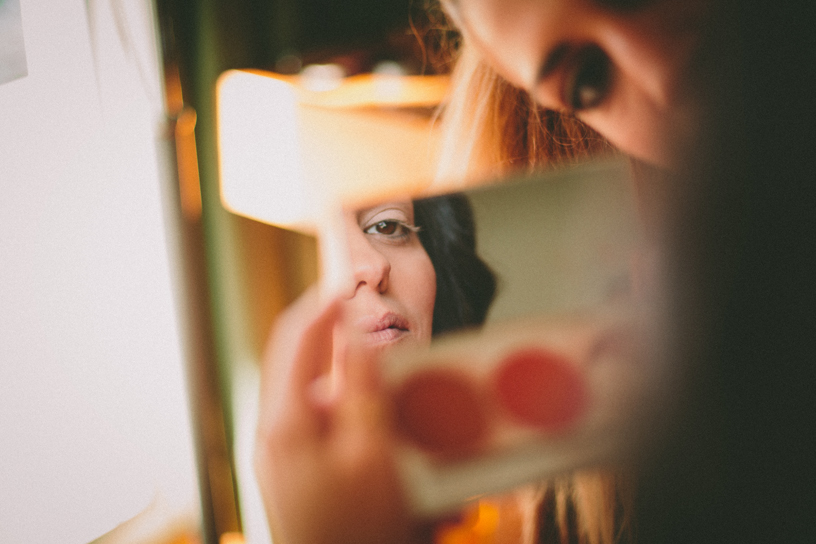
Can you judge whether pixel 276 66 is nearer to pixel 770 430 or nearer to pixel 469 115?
pixel 469 115

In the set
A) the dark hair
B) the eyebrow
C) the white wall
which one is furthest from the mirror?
the white wall

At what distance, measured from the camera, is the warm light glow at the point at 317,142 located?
51 cm

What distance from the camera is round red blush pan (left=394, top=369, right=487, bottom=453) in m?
0.42

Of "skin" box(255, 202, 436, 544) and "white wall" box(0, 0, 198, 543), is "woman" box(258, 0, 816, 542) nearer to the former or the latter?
"skin" box(255, 202, 436, 544)

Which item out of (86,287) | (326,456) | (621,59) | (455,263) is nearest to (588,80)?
(621,59)

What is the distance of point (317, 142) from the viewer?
22.4 inches

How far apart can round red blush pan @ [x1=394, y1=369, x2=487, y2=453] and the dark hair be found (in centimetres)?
5

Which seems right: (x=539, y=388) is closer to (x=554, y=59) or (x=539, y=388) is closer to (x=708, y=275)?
(x=708, y=275)

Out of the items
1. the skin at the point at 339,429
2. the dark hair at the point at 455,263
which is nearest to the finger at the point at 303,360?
the skin at the point at 339,429

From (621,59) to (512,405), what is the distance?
1.15ft

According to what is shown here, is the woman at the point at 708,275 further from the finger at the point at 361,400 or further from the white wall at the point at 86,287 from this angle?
the white wall at the point at 86,287

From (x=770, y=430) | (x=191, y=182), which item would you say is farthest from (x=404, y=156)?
(x=770, y=430)

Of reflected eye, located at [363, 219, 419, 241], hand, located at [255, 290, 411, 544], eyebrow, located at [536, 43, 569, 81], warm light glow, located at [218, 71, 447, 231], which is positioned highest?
eyebrow, located at [536, 43, 569, 81]

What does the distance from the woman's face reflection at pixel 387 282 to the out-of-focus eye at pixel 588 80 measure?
0.20 m
